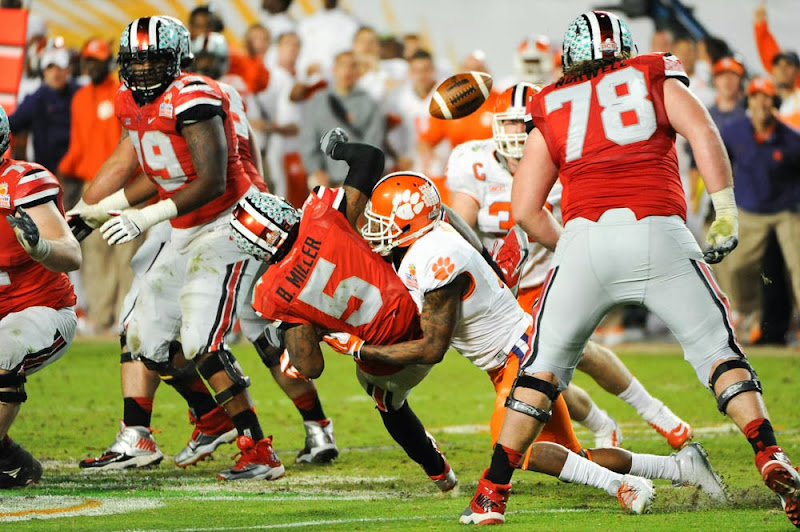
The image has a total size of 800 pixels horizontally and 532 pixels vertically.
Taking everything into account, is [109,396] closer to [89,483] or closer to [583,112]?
[89,483]

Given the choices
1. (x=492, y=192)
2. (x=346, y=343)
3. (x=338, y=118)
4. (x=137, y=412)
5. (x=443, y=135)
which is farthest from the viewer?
(x=338, y=118)

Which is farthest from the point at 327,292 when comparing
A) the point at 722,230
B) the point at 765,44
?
the point at 765,44

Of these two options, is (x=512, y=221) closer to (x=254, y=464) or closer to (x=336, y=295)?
(x=336, y=295)

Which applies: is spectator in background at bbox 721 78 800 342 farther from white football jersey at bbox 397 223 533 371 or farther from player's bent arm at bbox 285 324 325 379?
player's bent arm at bbox 285 324 325 379

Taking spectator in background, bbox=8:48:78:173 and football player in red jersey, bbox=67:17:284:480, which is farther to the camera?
spectator in background, bbox=8:48:78:173

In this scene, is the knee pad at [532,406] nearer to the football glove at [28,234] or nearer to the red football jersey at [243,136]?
the football glove at [28,234]

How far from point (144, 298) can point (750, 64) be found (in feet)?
27.2

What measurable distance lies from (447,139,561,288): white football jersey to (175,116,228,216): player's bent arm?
132 centimetres

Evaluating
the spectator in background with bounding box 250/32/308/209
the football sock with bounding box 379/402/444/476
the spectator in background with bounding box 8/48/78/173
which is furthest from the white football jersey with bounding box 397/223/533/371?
the spectator in background with bounding box 8/48/78/173

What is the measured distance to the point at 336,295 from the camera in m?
4.88

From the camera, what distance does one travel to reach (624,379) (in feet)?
20.2

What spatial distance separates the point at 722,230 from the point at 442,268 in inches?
39.6

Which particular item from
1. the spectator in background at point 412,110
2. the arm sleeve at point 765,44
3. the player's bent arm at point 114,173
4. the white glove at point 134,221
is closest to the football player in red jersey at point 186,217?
the white glove at point 134,221

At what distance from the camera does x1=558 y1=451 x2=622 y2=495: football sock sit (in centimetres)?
475
